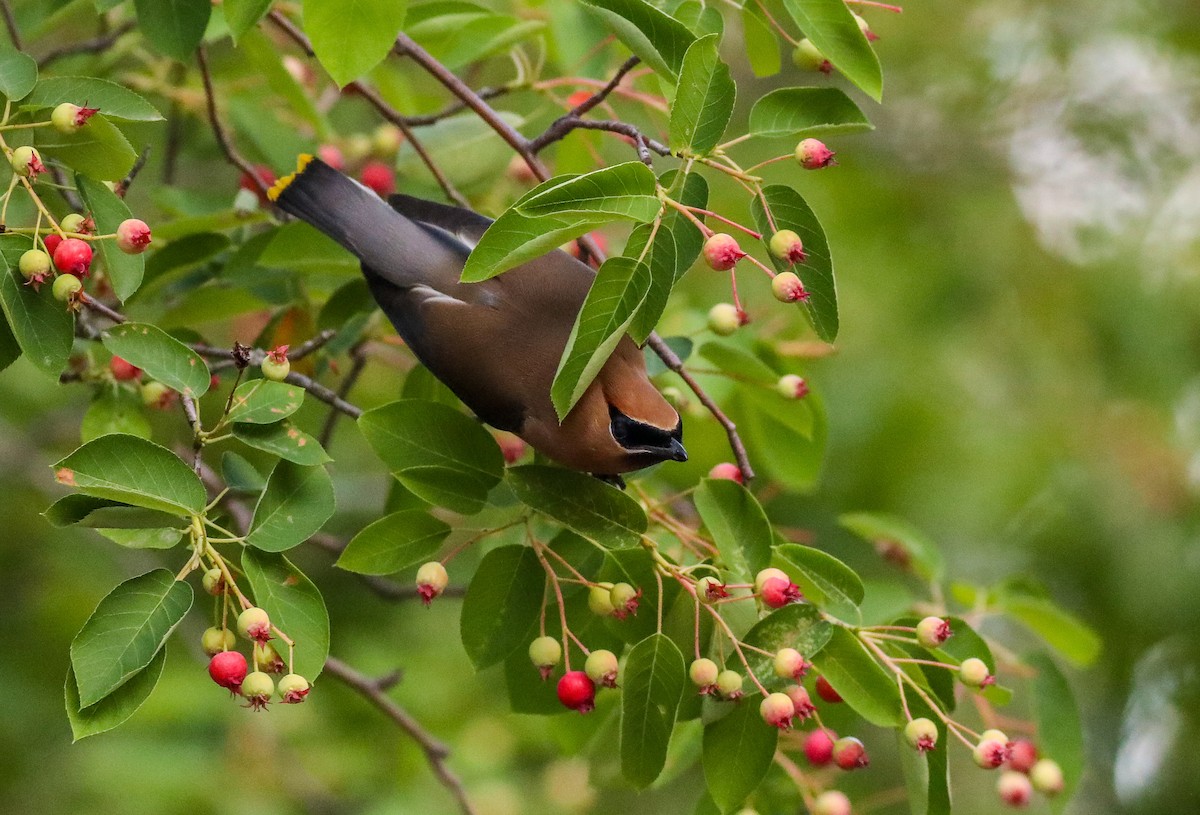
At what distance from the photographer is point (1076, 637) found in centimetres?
276

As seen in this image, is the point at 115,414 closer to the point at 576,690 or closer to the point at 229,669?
the point at 229,669

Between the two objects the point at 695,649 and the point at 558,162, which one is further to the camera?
the point at 558,162

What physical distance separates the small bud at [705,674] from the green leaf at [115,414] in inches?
38.7

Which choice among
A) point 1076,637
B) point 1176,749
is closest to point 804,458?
point 1076,637

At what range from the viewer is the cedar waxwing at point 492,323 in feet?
6.84

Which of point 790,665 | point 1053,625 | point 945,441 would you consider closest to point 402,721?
point 790,665

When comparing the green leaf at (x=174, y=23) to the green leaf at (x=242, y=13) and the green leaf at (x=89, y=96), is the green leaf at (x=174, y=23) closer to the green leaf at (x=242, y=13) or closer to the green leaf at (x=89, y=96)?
the green leaf at (x=242, y=13)

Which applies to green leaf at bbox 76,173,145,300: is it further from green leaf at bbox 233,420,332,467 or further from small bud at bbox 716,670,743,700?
small bud at bbox 716,670,743,700

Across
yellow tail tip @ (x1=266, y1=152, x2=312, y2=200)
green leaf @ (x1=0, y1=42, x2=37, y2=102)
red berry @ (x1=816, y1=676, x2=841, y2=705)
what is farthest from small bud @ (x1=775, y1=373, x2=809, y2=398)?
green leaf @ (x1=0, y1=42, x2=37, y2=102)

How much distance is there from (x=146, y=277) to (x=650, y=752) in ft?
4.12

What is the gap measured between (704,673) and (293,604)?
58 centimetres

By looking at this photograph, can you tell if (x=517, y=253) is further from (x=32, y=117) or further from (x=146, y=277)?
(x=146, y=277)

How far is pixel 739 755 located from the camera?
6.42ft

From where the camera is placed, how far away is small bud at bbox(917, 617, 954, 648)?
1.97 m
